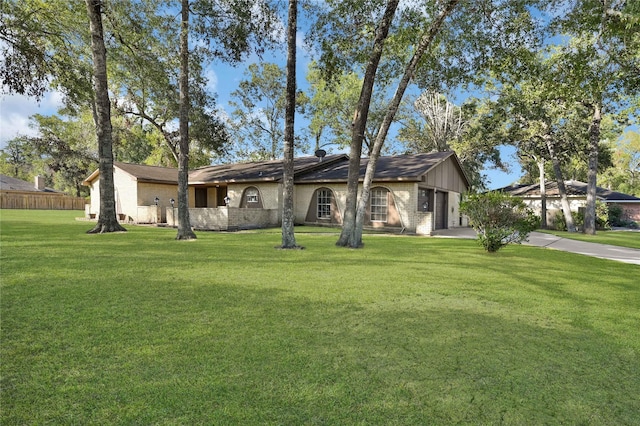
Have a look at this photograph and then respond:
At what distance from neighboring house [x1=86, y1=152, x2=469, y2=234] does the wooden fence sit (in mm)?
23452

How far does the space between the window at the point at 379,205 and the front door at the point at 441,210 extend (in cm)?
385

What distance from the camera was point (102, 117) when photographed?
1303 centimetres

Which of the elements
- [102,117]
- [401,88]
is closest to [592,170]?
[401,88]

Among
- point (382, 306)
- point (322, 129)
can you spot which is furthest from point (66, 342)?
point (322, 129)

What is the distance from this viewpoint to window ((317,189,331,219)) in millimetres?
19397

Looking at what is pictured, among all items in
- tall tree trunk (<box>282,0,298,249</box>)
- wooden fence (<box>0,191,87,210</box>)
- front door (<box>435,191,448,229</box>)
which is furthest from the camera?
wooden fence (<box>0,191,87,210</box>)

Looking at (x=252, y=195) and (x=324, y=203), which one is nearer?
(x=324, y=203)

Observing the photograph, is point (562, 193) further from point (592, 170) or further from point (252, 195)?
point (252, 195)

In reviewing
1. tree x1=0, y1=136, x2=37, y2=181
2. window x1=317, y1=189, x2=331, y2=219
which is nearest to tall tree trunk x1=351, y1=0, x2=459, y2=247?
window x1=317, y1=189, x2=331, y2=219

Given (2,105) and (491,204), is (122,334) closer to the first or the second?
(491,204)

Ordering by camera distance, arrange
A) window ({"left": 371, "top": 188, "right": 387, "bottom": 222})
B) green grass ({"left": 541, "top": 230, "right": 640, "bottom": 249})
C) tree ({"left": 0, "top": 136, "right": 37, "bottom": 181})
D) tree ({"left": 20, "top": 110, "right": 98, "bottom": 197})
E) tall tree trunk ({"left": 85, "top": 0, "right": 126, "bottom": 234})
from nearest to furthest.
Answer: tall tree trunk ({"left": 85, "top": 0, "right": 126, "bottom": 234}), green grass ({"left": 541, "top": 230, "right": 640, "bottom": 249}), window ({"left": 371, "top": 188, "right": 387, "bottom": 222}), tree ({"left": 20, "top": 110, "right": 98, "bottom": 197}), tree ({"left": 0, "top": 136, "right": 37, "bottom": 181})

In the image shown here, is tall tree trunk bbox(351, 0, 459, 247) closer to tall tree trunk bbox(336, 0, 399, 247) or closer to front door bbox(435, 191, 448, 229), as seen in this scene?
tall tree trunk bbox(336, 0, 399, 247)

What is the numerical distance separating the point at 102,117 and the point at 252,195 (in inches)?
357

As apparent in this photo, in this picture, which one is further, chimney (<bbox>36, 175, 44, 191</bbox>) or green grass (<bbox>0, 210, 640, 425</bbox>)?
chimney (<bbox>36, 175, 44, 191</bbox>)
